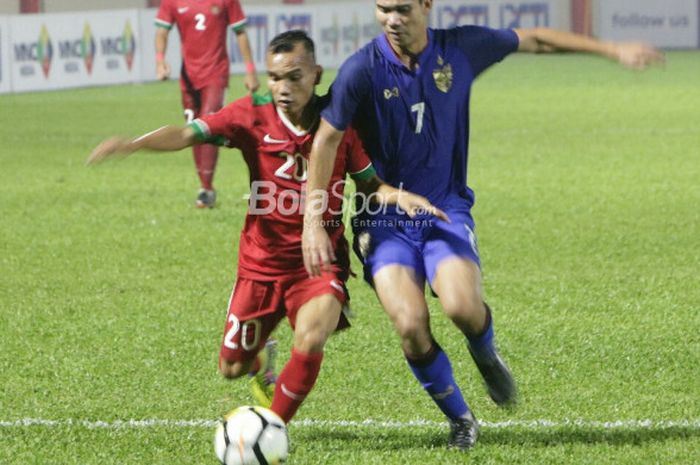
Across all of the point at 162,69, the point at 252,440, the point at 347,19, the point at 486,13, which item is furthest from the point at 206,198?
the point at 486,13

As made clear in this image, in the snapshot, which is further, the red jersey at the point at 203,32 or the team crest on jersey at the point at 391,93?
the red jersey at the point at 203,32

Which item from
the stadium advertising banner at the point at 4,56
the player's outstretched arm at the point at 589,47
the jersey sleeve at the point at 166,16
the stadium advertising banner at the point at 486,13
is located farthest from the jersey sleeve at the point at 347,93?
the stadium advertising banner at the point at 486,13

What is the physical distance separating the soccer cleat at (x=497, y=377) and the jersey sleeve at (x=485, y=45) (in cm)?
114

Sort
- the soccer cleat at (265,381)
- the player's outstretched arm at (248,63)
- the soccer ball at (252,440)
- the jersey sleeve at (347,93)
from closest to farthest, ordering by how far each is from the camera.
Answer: the soccer ball at (252,440) < the jersey sleeve at (347,93) < the soccer cleat at (265,381) < the player's outstretched arm at (248,63)

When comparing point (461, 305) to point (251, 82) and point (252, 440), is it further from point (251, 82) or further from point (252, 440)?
point (251, 82)

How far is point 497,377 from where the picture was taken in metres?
5.85

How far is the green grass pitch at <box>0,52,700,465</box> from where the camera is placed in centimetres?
572

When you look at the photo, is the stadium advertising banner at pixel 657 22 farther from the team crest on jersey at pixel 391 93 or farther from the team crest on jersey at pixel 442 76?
the team crest on jersey at pixel 391 93

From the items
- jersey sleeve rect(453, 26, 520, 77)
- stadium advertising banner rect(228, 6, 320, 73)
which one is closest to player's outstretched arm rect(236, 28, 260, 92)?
jersey sleeve rect(453, 26, 520, 77)

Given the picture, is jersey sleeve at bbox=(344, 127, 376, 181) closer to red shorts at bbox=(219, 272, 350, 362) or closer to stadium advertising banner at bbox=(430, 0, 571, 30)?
red shorts at bbox=(219, 272, 350, 362)

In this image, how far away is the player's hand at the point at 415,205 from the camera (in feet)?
17.6

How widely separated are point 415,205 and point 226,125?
87 cm

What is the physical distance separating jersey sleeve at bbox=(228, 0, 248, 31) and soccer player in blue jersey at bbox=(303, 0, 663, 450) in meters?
7.33

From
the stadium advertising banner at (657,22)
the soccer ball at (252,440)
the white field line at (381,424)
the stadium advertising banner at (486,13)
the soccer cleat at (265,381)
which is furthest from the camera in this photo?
the stadium advertising banner at (657,22)
